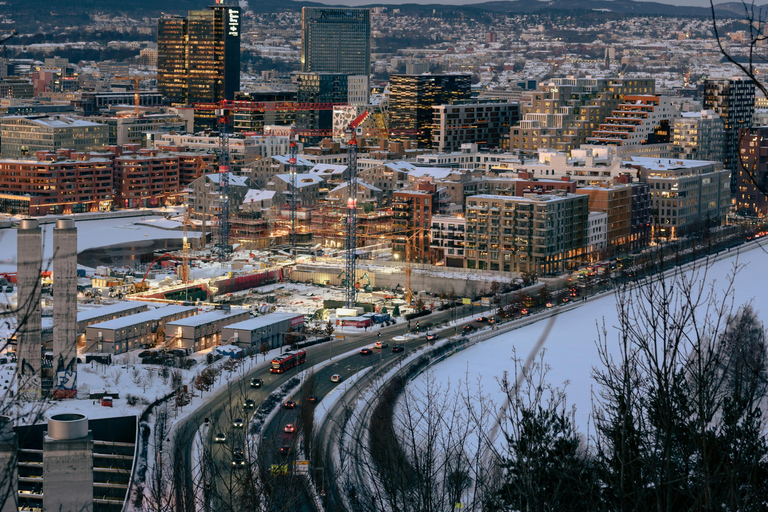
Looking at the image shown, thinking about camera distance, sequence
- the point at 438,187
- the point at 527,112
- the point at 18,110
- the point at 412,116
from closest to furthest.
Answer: the point at 438,187, the point at 527,112, the point at 412,116, the point at 18,110

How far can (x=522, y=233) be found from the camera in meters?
25.5

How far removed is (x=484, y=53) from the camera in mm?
109000

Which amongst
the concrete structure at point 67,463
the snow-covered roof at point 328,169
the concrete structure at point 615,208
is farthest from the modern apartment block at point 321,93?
the concrete structure at point 67,463

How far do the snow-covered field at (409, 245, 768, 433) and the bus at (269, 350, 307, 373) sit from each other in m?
1.78

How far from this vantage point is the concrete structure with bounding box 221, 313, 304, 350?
61.4 ft

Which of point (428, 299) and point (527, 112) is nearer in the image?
point (428, 299)

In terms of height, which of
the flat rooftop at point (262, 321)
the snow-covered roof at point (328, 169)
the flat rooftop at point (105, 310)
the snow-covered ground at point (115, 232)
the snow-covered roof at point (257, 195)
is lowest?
the snow-covered ground at point (115, 232)

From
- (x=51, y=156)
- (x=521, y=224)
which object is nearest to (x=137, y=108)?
(x=51, y=156)

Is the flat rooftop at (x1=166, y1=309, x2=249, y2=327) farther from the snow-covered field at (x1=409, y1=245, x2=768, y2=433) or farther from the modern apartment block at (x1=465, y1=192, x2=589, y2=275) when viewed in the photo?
the modern apartment block at (x1=465, y1=192, x2=589, y2=275)

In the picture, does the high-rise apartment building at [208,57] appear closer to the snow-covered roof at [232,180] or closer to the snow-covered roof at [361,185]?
the snow-covered roof at [232,180]

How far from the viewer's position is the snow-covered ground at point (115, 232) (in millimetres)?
29344

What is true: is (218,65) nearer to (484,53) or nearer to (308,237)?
(308,237)

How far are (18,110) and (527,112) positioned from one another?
22083 mm

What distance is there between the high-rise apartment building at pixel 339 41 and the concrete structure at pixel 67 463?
61503 mm
